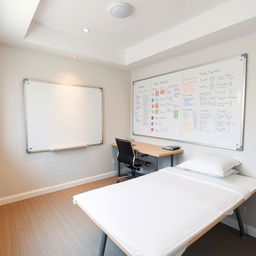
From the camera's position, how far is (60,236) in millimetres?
2074

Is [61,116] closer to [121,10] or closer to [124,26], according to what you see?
[124,26]

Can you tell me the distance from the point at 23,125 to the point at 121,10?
2.18 metres

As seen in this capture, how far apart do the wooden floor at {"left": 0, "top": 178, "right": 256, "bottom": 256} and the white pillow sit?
0.75 metres

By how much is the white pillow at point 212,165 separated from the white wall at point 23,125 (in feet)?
6.29

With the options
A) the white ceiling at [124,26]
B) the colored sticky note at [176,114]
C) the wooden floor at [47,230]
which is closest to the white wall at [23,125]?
the white ceiling at [124,26]

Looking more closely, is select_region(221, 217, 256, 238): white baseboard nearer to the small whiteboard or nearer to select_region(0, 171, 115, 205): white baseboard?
select_region(0, 171, 115, 205): white baseboard

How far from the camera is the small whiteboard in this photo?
2879mm

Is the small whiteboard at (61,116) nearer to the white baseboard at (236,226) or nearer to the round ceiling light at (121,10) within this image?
the round ceiling light at (121,10)

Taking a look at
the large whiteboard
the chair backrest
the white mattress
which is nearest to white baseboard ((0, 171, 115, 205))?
the chair backrest

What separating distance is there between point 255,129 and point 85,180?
2921mm

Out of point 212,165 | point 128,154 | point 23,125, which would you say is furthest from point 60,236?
point 212,165

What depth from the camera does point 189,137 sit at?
2.88 m

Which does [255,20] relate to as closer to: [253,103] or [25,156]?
[253,103]

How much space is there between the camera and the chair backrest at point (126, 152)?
10.4 feet
